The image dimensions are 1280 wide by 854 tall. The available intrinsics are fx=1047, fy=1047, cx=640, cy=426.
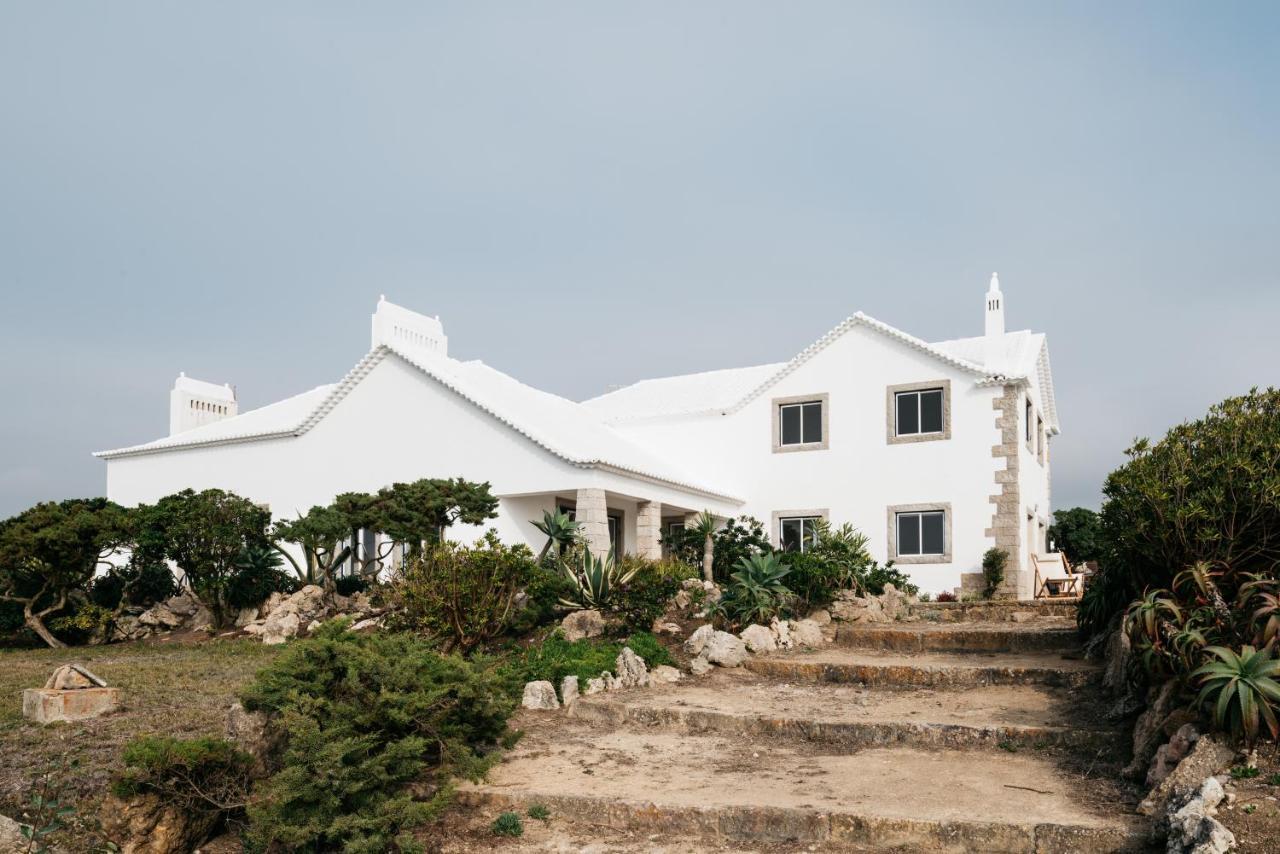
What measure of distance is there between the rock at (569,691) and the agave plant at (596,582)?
3.59 m

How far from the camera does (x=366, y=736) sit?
7.85 meters

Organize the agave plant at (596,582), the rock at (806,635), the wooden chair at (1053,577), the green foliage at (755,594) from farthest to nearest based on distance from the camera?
the wooden chair at (1053,577)
the agave plant at (596,582)
the green foliage at (755,594)
the rock at (806,635)

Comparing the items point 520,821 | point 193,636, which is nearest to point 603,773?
point 520,821

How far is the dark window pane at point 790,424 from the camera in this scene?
976 inches

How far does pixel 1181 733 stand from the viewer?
7617mm

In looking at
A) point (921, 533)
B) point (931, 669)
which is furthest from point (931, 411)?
point (931, 669)

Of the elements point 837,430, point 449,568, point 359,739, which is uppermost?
point 837,430

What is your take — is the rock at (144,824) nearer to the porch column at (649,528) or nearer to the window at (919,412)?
the porch column at (649,528)

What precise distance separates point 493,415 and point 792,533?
7.84 metres

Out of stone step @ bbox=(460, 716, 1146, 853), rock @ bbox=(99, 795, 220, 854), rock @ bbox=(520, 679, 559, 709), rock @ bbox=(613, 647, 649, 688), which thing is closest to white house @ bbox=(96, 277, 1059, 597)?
rock @ bbox=(613, 647, 649, 688)

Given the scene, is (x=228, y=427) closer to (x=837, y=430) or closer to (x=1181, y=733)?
(x=837, y=430)

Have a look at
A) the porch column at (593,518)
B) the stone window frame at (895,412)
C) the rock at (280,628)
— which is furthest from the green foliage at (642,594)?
the stone window frame at (895,412)

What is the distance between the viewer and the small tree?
19453 millimetres

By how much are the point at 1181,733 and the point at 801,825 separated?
2862 millimetres
